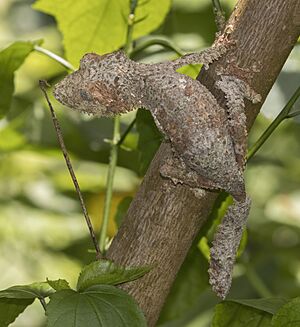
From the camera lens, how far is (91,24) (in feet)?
5.12

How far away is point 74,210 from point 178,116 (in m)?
1.42

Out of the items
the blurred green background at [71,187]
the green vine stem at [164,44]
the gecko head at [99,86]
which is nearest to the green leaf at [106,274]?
the gecko head at [99,86]

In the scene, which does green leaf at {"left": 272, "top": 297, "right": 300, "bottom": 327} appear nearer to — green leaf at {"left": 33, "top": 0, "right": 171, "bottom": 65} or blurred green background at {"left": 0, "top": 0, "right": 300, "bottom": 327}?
green leaf at {"left": 33, "top": 0, "right": 171, "bottom": 65}

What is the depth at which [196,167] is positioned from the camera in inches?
44.5

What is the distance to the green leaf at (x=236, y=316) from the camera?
1189mm

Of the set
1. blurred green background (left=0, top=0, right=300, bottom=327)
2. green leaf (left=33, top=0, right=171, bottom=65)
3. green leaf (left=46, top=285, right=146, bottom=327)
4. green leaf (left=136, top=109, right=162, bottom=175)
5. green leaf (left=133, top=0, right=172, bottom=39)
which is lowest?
green leaf (left=46, top=285, right=146, bottom=327)

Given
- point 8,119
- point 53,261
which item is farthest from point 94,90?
point 53,261

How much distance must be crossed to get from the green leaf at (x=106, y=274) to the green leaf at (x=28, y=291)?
6 centimetres

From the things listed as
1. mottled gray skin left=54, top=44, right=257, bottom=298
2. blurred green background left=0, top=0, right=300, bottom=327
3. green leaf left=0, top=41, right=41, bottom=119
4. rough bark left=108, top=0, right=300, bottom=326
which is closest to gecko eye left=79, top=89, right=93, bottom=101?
mottled gray skin left=54, top=44, right=257, bottom=298

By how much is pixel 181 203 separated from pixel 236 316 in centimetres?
21

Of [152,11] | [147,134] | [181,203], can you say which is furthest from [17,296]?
[152,11]

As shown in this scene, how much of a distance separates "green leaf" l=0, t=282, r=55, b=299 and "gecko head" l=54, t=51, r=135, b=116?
0.24m

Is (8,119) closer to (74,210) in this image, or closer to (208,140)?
(74,210)

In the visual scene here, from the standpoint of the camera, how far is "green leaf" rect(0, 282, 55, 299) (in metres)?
1.02
